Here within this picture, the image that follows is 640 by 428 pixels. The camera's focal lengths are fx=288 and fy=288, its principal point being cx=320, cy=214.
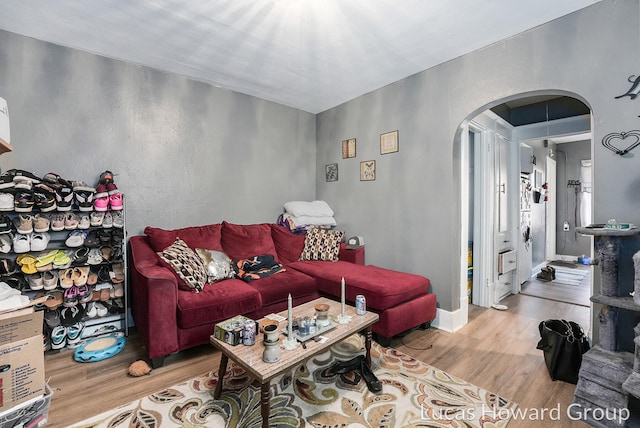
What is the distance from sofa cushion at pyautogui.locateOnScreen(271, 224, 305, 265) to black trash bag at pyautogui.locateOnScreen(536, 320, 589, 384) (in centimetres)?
244

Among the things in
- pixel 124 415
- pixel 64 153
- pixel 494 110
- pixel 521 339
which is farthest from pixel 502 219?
pixel 64 153

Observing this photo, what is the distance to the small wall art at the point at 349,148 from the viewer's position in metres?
3.71

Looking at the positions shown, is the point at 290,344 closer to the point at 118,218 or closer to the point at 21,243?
the point at 118,218

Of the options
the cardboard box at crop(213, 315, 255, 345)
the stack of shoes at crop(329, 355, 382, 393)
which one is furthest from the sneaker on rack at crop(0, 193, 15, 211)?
the stack of shoes at crop(329, 355, 382, 393)

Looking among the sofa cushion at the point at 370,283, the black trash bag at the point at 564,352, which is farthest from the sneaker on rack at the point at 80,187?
the black trash bag at the point at 564,352

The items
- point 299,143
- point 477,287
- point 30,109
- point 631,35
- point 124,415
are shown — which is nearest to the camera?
point 124,415

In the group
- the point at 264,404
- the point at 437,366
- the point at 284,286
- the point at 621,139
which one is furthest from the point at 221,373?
the point at 621,139

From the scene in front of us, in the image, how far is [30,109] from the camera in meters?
2.37

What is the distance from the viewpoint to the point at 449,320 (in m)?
2.77

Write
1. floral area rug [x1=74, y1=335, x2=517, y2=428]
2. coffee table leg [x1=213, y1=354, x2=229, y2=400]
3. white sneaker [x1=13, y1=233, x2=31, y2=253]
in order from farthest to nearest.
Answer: white sneaker [x1=13, y1=233, x2=31, y2=253] → coffee table leg [x1=213, y1=354, x2=229, y2=400] → floral area rug [x1=74, y1=335, x2=517, y2=428]

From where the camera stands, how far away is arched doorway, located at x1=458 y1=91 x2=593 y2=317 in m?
3.31

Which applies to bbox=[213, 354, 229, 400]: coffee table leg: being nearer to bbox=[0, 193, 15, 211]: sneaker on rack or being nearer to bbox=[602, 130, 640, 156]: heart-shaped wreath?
bbox=[0, 193, 15, 211]: sneaker on rack

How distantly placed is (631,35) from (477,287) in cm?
261

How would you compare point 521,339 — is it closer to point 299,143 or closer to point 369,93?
→ point 369,93
